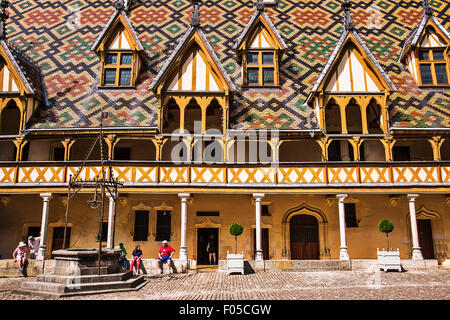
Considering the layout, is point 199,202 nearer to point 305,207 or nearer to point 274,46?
point 305,207

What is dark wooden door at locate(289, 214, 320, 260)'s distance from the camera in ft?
63.7

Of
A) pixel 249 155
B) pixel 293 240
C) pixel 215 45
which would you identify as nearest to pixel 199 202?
pixel 249 155

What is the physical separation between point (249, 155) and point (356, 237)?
6.80 metres

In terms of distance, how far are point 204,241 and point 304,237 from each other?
5104 mm

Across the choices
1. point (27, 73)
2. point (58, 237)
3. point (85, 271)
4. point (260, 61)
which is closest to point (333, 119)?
point (260, 61)

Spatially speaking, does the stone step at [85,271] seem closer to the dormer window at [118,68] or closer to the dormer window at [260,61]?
the dormer window at [118,68]

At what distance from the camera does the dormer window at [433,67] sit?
2108 cm

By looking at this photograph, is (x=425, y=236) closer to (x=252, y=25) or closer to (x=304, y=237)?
(x=304, y=237)

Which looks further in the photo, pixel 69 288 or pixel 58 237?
pixel 58 237

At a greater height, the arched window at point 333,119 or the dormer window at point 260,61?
the dormer window at point 260,61

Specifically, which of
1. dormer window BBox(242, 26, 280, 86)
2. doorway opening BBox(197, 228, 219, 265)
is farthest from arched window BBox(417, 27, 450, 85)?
doorway opening BBox(197, 228, 219, 265)

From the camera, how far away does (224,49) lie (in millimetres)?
23000

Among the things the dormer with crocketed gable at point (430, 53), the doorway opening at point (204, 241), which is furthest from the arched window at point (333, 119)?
the doorway opening at point (204, 241)

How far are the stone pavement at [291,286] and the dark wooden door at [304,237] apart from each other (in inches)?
196
